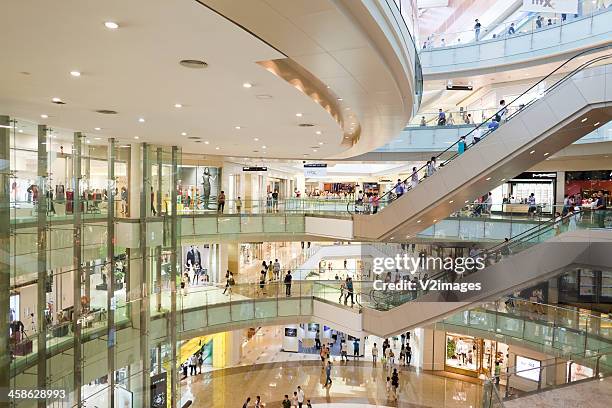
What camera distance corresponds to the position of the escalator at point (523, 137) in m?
10.1

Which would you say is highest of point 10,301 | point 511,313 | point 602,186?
point 602,186

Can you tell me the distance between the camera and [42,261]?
11.0 meters

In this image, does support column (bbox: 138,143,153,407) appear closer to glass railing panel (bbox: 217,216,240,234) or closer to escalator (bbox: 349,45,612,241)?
glass railing panel (bbox: 217,216,240,234)

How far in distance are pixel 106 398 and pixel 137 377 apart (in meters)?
1.30

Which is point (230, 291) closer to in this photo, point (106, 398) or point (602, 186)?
point (106, 398)

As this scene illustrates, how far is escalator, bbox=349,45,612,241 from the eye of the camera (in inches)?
399

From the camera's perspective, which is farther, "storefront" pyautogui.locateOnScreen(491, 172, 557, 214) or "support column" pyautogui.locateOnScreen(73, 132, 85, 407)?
"storefront" pyautogui.locateOnScreen(491, 172, 557, 214)

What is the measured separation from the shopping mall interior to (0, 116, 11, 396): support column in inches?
2.0

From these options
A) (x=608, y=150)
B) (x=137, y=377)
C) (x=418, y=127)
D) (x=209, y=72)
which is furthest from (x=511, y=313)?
(x=209, y=72)

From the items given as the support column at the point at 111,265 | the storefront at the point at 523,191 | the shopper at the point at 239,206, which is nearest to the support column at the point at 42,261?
the support column at the point at 111,265

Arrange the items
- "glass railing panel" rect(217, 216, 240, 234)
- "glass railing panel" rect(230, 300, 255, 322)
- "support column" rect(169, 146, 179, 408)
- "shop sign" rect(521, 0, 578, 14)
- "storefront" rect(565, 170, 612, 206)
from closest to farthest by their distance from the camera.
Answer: "shop sign" rect(521, 0, 578, 14) < "support column" rect(169, 146, 179, 408) < "glass railing panel" rect(230, 300, 255, 322) < "storefront" rect(565, 170, 612, 206) < "glass railing panel" rect(217, 216, 240, 234)

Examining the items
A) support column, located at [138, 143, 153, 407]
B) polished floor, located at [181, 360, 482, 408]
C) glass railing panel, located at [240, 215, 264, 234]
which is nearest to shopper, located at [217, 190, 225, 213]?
glass railing panel, located at [240, 215, 264, 234]

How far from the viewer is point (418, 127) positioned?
2238cm

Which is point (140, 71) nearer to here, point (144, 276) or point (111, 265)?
point (111, 265)
